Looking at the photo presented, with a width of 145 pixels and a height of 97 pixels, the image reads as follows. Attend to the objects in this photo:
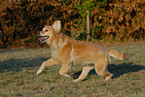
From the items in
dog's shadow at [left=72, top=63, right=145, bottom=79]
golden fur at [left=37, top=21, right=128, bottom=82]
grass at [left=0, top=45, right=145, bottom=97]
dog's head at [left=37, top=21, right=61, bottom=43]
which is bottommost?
dog's shadow at [left=72, top=63, right=145, bottom=79]

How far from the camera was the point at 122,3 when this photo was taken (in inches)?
646

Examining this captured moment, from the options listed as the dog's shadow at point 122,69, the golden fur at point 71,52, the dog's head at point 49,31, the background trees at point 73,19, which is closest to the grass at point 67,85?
the dog's shadow at point 122,69

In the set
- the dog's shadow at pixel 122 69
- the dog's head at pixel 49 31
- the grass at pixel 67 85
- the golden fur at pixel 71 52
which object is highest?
the dog's head at pixel 49 31

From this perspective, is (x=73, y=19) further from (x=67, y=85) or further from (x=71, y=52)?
(x=67, y=85)

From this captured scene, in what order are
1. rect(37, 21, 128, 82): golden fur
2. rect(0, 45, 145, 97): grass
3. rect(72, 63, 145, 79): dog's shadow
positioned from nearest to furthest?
rect(0, 45, 145, 97): grass
rect(37, 21, 128, 82): golden fur
rect(72, 63, 145, 79): dog's shadow

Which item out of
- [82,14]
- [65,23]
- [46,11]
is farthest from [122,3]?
[46,11]

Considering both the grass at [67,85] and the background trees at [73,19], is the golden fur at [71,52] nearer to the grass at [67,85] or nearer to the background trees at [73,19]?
the grass at [67,85]

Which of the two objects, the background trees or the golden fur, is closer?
the golden fur

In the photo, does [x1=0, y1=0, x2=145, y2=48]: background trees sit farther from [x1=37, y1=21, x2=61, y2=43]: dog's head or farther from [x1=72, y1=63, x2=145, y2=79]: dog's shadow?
[x1=37, y1=21, x2=61, y2=43]: dog's head

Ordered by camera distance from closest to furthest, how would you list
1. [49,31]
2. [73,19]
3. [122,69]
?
1. [49,31]
2. [122,69]
3. [73,19]

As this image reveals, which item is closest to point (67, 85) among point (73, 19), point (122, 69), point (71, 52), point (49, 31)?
point (71, 52)

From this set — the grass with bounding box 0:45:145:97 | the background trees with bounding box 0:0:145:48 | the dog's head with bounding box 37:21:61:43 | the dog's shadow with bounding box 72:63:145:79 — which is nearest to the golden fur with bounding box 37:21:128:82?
the dog's head with bounding box 37:21:61:43

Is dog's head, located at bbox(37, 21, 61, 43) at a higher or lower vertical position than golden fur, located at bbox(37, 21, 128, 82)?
higher

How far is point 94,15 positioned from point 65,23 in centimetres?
219
